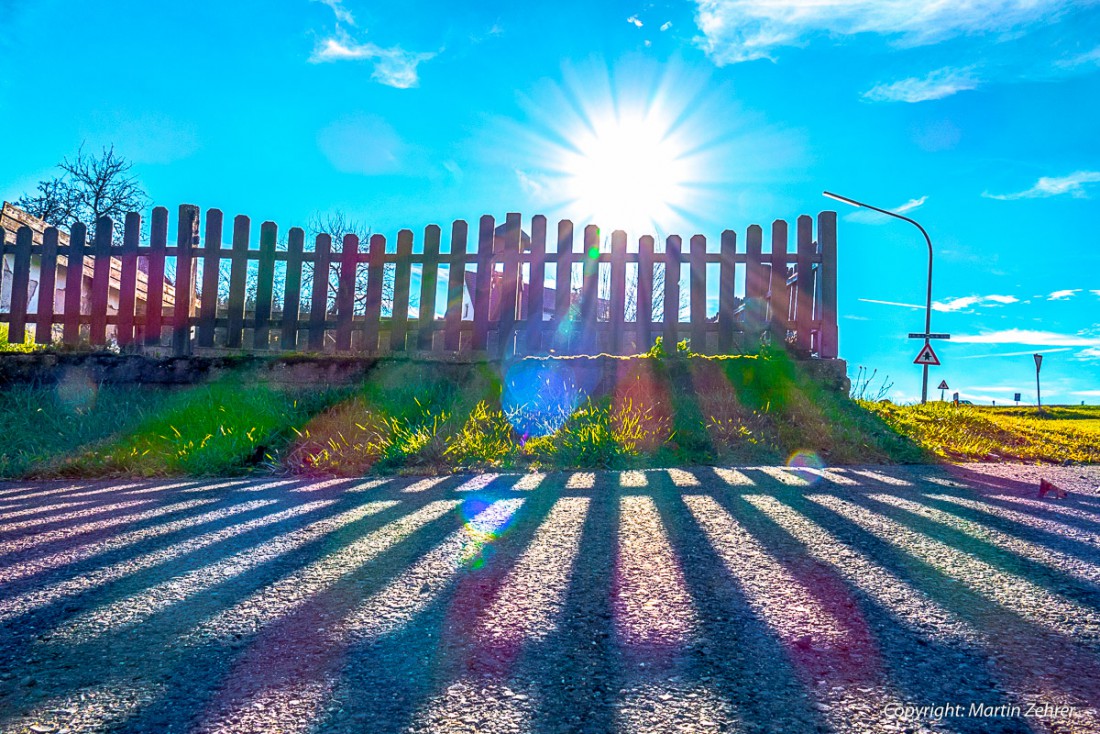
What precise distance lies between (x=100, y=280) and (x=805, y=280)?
8.66 meters

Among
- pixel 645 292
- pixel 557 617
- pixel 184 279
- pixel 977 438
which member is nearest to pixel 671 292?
pixel 645 292

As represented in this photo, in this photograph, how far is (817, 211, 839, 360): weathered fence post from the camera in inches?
300

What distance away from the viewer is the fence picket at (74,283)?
8.16 m

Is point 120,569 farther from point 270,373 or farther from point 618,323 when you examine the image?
point 618,323

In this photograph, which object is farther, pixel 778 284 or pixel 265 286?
pixel 265 286

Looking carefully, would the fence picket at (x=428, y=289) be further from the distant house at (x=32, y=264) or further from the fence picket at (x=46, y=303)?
the fence picket at (x=46, y=303)

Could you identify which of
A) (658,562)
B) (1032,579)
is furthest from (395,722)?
(1032,579)

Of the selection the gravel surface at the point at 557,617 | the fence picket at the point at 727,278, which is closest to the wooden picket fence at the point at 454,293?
the fence picket at the point at 727,278

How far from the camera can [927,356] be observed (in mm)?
14227

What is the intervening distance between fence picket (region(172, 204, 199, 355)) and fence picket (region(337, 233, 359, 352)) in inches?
76.2

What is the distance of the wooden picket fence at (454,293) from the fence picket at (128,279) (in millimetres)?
16

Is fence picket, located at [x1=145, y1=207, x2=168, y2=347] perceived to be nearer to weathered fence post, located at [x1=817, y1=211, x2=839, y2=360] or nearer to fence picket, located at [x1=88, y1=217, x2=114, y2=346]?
fence picket, located at [x1=88, y1=217, x2=114, y2=346]

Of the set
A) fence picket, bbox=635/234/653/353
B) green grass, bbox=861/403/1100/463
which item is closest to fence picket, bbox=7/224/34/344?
fence picket, bbox=635/234/653/353

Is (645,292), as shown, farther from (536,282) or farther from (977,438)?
(977,438)
